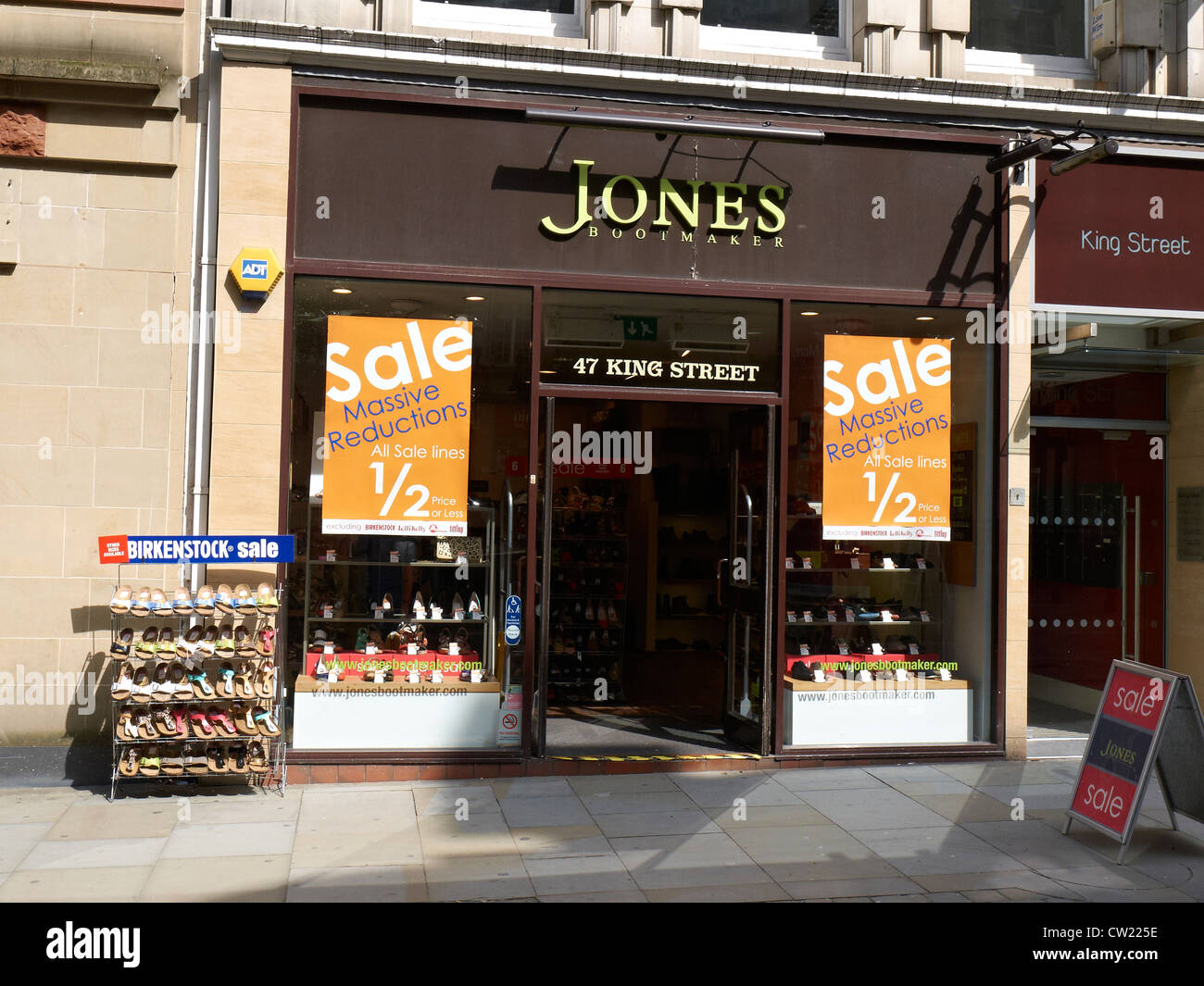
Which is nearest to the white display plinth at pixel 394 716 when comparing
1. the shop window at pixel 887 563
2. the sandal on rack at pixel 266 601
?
the sandal on rack at pixel 266 601

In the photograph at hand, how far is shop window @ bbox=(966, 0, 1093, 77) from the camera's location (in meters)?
9.33

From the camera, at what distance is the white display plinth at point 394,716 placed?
816cm

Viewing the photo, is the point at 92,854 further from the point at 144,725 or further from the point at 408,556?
the point at 408,556

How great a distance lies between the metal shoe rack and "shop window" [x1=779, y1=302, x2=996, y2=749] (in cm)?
377

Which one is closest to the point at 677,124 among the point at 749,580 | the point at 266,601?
the point at 749,580

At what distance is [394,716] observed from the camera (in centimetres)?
828

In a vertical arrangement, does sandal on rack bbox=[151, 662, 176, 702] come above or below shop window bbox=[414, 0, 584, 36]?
below

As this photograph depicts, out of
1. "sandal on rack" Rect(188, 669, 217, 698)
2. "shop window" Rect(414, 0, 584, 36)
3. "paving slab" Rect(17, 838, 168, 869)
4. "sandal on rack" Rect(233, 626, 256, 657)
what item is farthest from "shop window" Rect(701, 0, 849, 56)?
"paving slab" Rect(17, 838, 168, 869)

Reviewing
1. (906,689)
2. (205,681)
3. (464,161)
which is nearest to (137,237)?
(464,161)

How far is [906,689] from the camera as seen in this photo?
899cm

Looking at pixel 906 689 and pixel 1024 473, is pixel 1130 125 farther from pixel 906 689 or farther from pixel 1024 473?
pixel 906 689

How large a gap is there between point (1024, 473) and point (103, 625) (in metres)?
7.04

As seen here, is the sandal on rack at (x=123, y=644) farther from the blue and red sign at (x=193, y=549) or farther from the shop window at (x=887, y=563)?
the shop window at (x=887, y=563)

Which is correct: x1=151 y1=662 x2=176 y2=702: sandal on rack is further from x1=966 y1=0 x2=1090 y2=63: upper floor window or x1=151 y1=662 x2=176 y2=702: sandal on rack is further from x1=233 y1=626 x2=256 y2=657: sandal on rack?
x1=966 y1=0 x2=1090 y2=63: upper floor window
